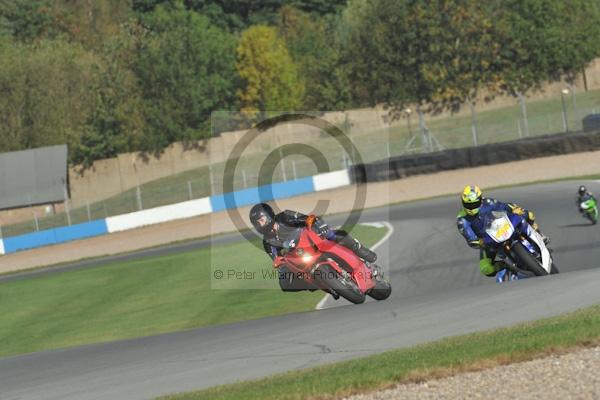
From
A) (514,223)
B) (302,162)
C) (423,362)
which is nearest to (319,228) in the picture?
(514,223)

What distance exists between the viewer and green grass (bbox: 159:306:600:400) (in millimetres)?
9273

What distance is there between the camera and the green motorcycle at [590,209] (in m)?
21.8

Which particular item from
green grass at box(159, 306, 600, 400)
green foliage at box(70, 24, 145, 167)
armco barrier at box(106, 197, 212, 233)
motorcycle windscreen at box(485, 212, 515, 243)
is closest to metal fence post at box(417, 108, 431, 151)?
armco barrier at box(106, 197, 212, 233)

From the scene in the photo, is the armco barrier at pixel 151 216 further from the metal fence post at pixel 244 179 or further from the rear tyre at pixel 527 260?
the rear tyre at pixel 527 260

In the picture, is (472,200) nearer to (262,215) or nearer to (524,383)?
(262,215)

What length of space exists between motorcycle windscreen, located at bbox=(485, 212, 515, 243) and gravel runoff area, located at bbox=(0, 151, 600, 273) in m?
20.2

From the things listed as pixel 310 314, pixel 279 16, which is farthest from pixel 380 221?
pixel 279 16

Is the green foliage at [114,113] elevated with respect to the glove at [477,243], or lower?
elevated

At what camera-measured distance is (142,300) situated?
21016 mm

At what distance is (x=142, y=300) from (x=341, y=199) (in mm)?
20085

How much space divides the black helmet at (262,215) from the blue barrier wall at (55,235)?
3061cm

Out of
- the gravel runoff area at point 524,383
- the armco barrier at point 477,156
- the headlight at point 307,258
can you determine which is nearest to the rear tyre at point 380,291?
the headlight at point 307,258

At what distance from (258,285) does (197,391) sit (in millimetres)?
10581

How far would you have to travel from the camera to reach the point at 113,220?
44.6m
